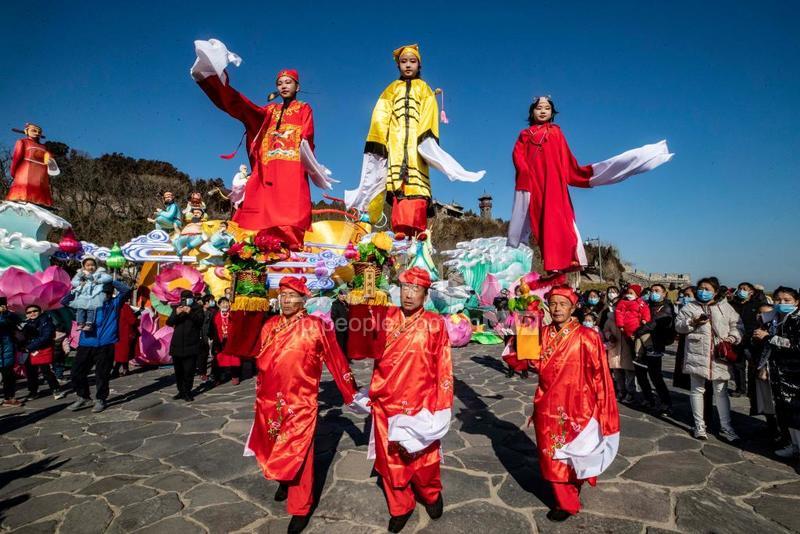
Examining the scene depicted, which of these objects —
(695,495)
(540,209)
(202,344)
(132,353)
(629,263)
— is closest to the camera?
(695,495)

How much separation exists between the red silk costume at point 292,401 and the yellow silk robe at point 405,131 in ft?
6.29

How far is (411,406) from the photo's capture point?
3.28m

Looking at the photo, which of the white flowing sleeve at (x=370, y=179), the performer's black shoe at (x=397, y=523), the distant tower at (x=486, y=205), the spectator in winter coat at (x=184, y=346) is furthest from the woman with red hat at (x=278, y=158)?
the distant tower at (x=486, y=205)

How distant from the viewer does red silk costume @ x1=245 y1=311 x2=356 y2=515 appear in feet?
10.8

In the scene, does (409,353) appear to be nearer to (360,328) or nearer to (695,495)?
(360,328)

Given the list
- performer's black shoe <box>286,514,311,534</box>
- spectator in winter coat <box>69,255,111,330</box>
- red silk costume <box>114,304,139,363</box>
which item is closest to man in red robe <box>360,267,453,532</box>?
performer's black shoe <box>286,514,311,534</box>

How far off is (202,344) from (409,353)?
7.07 m

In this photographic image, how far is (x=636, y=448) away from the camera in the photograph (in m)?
5.17

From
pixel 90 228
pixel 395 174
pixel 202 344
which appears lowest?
pixel 202 344

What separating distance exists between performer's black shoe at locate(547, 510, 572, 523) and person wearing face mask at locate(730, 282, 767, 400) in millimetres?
3465

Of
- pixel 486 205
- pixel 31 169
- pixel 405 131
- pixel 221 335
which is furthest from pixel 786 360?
pixel 486 205

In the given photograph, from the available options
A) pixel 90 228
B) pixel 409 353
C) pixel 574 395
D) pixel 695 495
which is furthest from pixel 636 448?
pixel 90 228

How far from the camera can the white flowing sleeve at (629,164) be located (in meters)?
3.65

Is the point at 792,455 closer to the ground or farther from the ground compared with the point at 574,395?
closer to the ground
